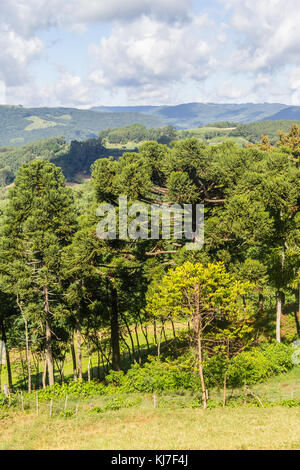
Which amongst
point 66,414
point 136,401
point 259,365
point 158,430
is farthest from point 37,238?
point 259,365

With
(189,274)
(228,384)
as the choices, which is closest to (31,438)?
(189,274)

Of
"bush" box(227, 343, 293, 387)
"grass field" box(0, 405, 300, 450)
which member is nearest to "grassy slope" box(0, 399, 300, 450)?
"grass field" box(0, 405, 300, 450)

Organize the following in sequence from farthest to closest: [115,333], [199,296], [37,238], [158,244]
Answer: [115,333] → [158,244] → [37,238] → [199,296]

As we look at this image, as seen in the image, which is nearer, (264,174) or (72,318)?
(264,174)

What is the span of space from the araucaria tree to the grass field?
27.7 ft

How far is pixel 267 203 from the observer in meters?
28.4

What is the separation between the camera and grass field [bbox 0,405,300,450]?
49.8 feet

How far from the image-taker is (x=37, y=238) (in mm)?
27641

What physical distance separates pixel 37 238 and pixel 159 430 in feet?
52.5

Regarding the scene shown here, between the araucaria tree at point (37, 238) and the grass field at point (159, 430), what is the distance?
27.7 ft

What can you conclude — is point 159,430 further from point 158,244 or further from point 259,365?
point 158,244

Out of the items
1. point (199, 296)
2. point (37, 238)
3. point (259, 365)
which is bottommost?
point (259, 365)
